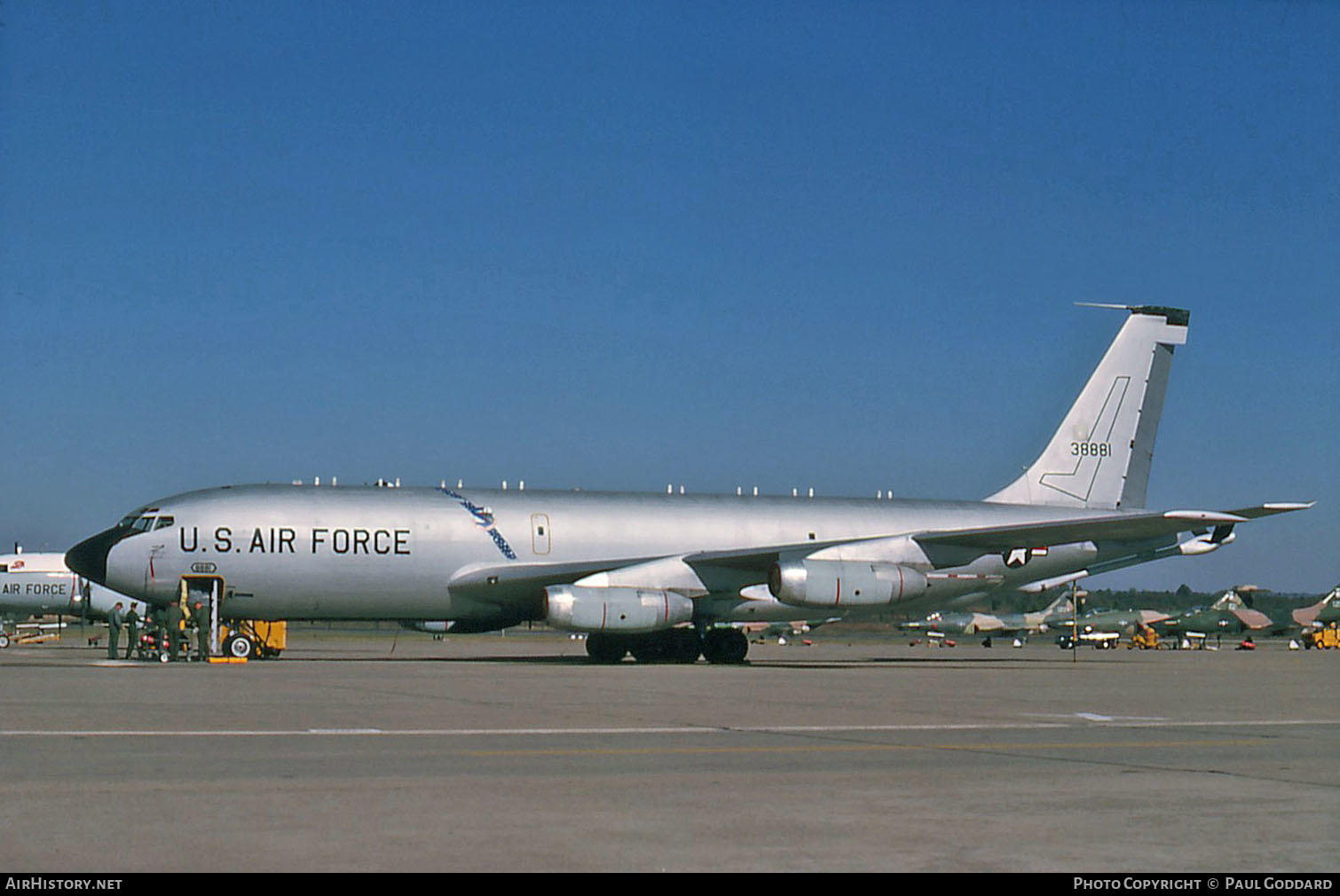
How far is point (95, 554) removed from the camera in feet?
108

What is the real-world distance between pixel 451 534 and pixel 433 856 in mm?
27453

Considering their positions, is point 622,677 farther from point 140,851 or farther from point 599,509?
point 140,851

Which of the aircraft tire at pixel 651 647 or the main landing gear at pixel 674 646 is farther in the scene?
the aircraft tire at pixel 651 647

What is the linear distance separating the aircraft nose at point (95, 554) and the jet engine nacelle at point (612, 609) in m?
9.67

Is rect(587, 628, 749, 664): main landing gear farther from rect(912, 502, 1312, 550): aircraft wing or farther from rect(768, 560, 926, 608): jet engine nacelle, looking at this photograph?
rect(912, 502, 1312, 550): aircraft wing

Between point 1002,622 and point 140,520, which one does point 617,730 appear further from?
point 1002,622

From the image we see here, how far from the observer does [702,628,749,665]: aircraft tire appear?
35.8m

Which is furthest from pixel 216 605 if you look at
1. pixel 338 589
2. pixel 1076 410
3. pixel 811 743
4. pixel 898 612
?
pixel 1076 410

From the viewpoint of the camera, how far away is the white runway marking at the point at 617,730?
14289mm

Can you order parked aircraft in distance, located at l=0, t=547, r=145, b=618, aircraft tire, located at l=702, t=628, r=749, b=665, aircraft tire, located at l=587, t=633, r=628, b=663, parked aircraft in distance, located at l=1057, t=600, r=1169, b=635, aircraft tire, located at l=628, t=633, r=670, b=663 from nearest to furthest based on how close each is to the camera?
1. aircraft tire, located at l=702, t=628, r=749, b=665
2. aircraft tire, located at l=628, t=633, r=670, b=663
3. aircraft tire, located at l=587, t=633, r=628, b=663
4. parked aircraft in distance, located at l=0, t=547, r=145, b=618
5. parked aircraft in distance, located at l=1057, t=600, r=1169, b=635

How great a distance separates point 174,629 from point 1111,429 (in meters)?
27.1

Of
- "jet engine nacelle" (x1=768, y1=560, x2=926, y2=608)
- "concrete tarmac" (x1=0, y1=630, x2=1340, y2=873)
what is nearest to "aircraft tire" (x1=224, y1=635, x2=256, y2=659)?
"concrete tarmac" (x1=0, y1=630, x2=1340, y2=873)

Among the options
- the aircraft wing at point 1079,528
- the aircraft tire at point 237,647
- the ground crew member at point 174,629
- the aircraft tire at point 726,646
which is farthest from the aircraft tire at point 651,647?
the ground crew member at point 174,629

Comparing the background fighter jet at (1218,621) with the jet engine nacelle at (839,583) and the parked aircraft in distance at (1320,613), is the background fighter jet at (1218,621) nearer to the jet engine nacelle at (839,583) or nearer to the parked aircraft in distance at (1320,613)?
the parked aircraft in distance at (1320,613)
